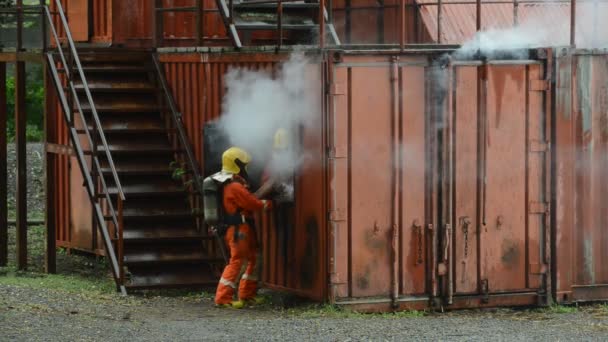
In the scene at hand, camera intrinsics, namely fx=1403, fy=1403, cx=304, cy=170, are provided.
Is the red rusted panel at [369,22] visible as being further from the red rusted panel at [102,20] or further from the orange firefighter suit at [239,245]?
the orange firefighter suit at [239,245]

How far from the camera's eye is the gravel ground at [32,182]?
83.7ft

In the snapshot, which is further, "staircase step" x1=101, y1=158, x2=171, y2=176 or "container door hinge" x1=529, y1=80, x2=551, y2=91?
"staircase step" x1=101, y1=158, x2=171, y2=176

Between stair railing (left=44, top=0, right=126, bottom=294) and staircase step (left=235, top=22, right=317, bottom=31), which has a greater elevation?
staircase step (left=235, top=22, right=317, bottom=31)

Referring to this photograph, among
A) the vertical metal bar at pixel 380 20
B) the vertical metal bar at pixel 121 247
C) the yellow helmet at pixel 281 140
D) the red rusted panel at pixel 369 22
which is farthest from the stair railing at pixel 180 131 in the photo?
the vertical metal bar at pixel 380 20

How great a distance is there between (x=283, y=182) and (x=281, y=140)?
44 centimetres

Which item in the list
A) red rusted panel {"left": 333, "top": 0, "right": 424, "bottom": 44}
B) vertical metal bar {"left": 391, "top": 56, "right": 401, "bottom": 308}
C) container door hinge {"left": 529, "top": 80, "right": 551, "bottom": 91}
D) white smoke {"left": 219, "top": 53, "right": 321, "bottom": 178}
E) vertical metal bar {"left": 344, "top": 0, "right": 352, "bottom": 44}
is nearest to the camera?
vertical metal bar {"left": 391, "top": 56, "right": 401, "bottom": 308}

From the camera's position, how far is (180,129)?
54.9ft

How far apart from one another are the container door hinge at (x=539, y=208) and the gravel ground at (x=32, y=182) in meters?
12.2

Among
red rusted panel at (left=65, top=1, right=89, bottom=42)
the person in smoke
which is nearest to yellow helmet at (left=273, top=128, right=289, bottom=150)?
the person in smoke

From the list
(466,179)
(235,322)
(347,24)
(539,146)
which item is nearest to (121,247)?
(235,322)

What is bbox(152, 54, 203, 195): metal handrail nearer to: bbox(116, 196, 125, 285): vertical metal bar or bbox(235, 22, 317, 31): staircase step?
bbox(235, 22, 317, 31): staircase step

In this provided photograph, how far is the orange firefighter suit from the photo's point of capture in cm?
1445

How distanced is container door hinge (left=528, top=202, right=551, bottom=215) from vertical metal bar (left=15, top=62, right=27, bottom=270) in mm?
6974

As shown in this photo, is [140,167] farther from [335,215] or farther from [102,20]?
[335,215]
